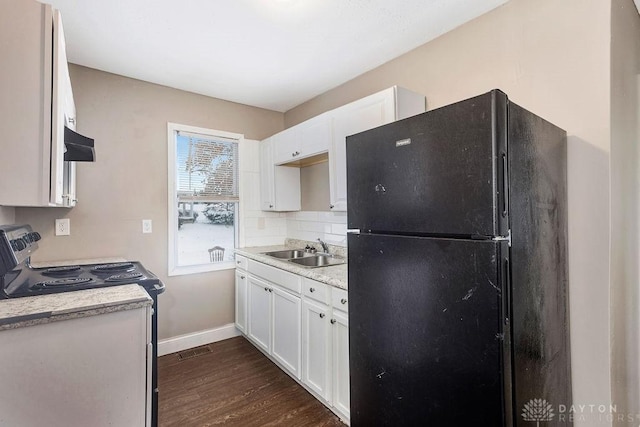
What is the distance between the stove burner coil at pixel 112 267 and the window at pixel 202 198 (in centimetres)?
71

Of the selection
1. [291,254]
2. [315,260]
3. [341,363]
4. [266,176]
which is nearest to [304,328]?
[341,363]

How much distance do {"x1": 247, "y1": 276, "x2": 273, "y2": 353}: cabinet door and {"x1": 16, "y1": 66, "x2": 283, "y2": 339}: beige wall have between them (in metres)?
0.46

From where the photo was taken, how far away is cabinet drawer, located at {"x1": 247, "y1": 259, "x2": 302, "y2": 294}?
2244 mm

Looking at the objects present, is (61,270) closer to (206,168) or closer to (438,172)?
(206,168)

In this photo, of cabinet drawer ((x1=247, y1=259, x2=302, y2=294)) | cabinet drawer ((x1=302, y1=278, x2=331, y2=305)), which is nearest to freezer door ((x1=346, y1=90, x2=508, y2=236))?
cabinet drawer ((x1=302, y1=278, x2=331, y2=305))

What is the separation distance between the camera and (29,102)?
49.3 inches

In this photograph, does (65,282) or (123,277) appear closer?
(65,282)

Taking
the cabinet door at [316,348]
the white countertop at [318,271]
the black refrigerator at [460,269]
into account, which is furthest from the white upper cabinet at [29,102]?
the cabinet door at [316,348]

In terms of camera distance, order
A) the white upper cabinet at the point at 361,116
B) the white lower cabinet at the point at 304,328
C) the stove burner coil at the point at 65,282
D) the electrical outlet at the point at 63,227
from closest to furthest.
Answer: the stove burner coil at the point at 65,282, the white lower cabinet at the point at 304,328, the white upper cabinet at the point at 361,116, the electrical outlet at the point at 63,227

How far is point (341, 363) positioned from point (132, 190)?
87.4 inches

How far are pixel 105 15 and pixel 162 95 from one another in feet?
3.37

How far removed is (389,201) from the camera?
131 cm

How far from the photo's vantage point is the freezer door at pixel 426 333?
1.00 metres

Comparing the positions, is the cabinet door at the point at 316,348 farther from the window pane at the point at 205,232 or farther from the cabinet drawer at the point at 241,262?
the window pane at the point at 205,232
